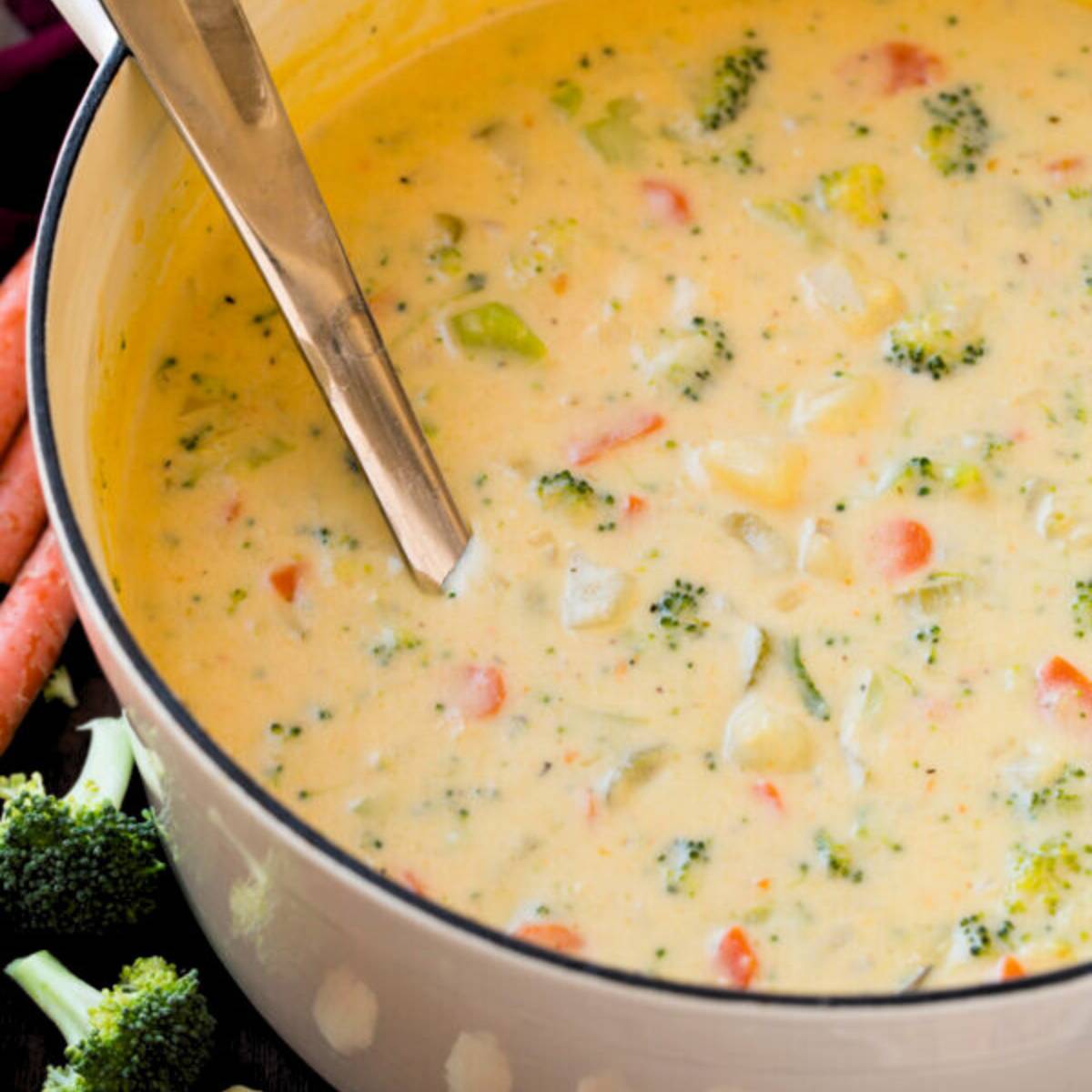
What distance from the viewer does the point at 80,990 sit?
2.02m

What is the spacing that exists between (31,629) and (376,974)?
3.23 feet

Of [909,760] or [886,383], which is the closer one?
[909,760]

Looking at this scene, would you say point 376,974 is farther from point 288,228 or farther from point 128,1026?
point 288,228

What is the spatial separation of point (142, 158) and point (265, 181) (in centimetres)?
20

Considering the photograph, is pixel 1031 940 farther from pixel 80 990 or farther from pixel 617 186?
pixel 617 186

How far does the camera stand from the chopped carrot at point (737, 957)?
1780mm

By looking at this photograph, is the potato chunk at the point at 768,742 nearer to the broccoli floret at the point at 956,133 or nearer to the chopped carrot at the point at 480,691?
the chopped carrot at the point at 480,691

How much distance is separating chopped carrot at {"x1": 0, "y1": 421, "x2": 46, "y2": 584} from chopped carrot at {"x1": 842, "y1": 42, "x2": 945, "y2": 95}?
1.26m

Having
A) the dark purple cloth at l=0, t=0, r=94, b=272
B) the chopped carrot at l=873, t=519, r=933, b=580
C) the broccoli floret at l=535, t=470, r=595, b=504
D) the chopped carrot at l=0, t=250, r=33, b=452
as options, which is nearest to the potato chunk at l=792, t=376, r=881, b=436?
the chopped carrot at l=873, t=519, r=933, b=580

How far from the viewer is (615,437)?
86.5 inches

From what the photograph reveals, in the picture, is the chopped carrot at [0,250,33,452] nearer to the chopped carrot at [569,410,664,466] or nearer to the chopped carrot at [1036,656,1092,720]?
the chopped carrot at [569,410,664,466]

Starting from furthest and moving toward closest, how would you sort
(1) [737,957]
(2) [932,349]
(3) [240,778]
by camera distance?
1. (2) [932,349]
2. (1) [737,957]
3. (3) [240,778]

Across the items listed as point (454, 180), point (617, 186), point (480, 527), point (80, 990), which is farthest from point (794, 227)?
point (80, 990)

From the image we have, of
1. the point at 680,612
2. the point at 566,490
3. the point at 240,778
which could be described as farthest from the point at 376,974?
the point at 566,490
